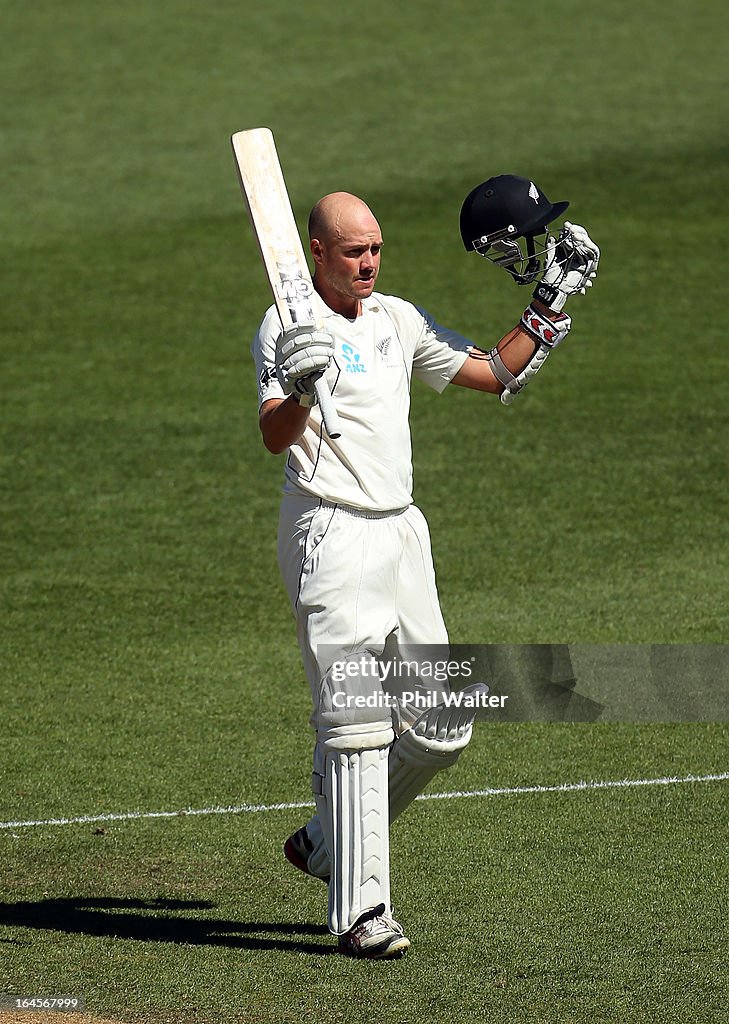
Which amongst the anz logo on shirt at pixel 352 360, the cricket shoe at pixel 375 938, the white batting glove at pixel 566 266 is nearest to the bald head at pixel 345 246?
the anz logo on shirt at pixel 352 360

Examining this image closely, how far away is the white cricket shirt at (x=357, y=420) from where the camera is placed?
211 inches

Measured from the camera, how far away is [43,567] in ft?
33.1

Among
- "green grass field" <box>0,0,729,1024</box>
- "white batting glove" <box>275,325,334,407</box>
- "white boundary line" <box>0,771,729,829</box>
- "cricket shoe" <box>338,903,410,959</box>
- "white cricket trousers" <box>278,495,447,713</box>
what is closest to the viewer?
"white batting glove" <box>275,325,334,407</box>

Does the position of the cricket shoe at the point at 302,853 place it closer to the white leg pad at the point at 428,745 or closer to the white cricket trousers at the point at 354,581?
the white leg pad at the point at 428,745

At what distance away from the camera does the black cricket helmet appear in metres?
5.73

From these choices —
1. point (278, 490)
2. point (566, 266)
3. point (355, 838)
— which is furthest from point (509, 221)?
point (278, 490)

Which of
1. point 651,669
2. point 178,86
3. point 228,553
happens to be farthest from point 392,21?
point 651,669

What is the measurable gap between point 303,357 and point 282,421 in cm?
30

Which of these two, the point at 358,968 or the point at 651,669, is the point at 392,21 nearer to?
the point at 651,669

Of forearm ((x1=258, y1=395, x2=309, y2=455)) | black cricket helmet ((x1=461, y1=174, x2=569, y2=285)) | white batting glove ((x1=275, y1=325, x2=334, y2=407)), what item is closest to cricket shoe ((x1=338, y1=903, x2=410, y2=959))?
forearm ((x1=258, y1=395, x2=309, y2=455))

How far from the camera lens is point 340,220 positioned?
5.37 meters

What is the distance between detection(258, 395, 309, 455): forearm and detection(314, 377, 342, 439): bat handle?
0.17ft

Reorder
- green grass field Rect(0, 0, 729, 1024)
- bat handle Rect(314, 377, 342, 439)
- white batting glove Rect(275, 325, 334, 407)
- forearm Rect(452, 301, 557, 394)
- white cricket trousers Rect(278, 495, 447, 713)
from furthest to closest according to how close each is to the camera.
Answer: forearm Rect(452, 301, 557, 394)
green grass field Rect(0, 0, 729, 1024)
white cricket trousers Rect(278, 495, 447, 713)
bat handle Rect(314, 377, 342, 439)
white batting glove Rect(275, 325, 334, 407)

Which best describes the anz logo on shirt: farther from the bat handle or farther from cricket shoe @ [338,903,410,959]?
cricket shoe @ [338,903,410,959]
